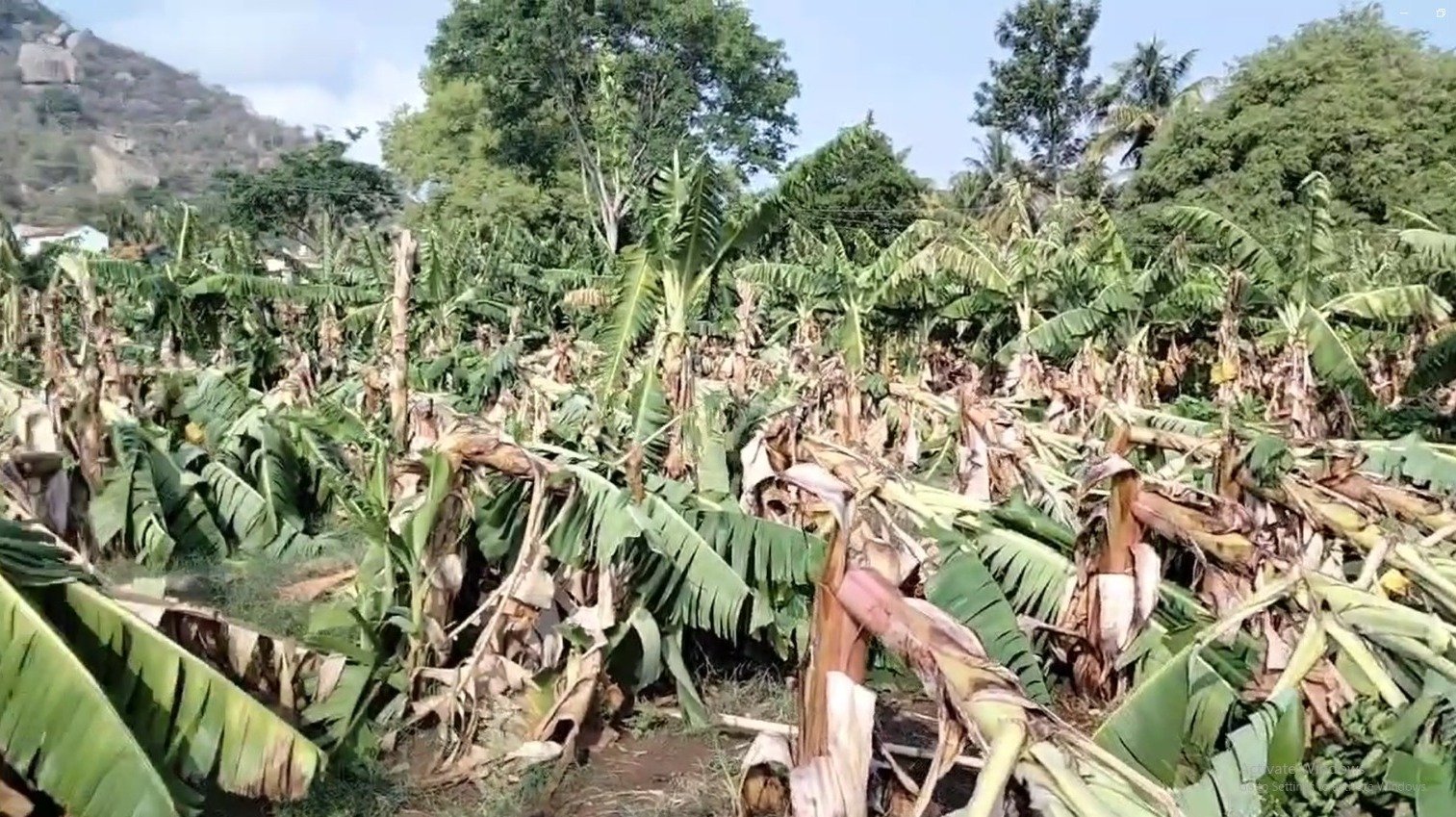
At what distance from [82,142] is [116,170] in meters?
6.47

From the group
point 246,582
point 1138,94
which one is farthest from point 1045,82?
point 246,582

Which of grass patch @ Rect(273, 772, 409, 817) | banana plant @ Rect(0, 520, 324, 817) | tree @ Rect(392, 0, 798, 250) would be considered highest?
tree @ Rect(392, 0, 798, 250)

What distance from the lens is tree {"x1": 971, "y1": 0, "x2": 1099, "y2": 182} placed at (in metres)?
38.8

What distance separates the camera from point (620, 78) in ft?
114

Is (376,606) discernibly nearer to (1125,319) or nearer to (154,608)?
(154,608)

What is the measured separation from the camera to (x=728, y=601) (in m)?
5.58

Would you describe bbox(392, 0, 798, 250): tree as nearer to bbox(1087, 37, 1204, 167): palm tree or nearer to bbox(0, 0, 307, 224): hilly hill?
bbox(1087, 37, 1204, 167): palm tree

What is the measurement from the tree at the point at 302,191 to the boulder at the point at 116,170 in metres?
98.6

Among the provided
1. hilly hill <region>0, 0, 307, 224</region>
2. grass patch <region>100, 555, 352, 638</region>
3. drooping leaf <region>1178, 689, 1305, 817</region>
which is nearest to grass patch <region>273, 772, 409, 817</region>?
grass patch <region>100, 555, 352, 638</region>

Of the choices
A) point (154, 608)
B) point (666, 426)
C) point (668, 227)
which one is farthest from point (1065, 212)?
point (154, 608)

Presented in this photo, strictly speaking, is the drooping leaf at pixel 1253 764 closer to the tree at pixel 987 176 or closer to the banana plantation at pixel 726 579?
the banana plantation at pixel 726 579

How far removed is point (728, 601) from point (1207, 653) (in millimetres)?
2136

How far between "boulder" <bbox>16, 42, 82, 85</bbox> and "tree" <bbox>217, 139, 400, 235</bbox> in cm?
15875

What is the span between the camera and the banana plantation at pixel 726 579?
111 inches
